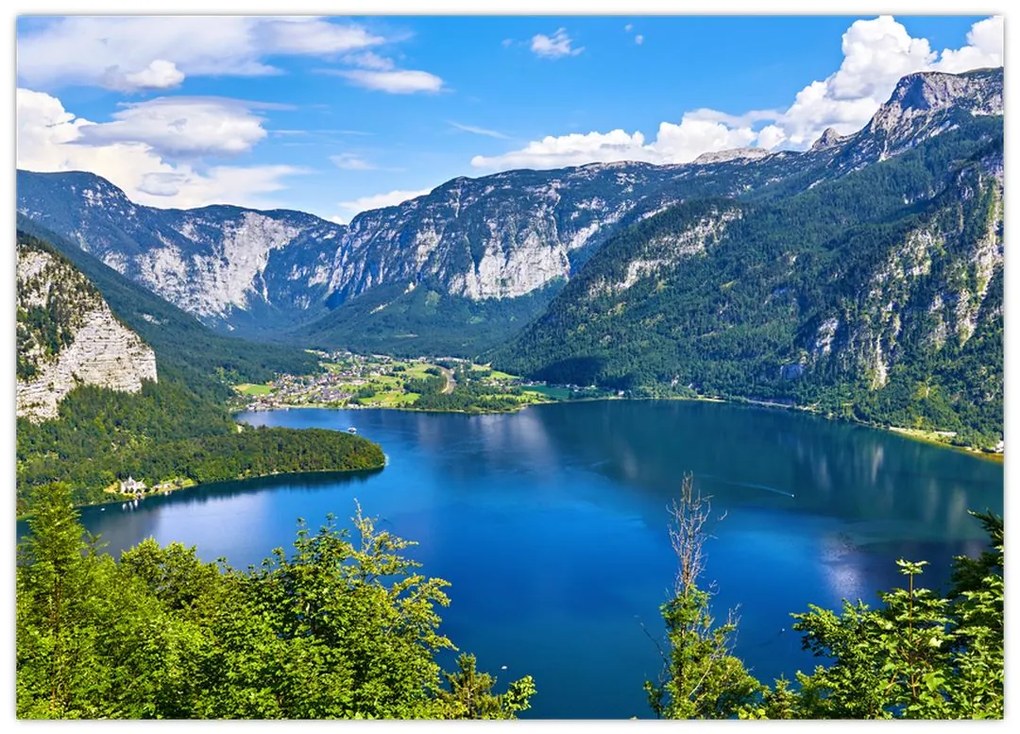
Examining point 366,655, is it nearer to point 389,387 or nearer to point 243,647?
point 243,647

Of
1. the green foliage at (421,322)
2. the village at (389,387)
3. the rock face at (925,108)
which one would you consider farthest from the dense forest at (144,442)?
the rock face at (925,108)

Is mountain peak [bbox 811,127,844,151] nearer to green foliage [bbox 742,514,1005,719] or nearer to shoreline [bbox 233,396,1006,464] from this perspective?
shoreline [bbox 233,396,1006,464]

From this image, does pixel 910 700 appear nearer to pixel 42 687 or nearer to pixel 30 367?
pixel 42 687

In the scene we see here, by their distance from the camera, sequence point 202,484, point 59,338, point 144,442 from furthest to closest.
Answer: point 144,442, point 59,338, point 202,484

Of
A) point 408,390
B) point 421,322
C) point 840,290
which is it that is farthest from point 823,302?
point 421,322

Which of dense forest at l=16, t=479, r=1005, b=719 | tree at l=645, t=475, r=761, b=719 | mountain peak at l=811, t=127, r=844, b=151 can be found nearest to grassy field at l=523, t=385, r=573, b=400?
dense forest at l=16, t=479, r=1005, b=719
